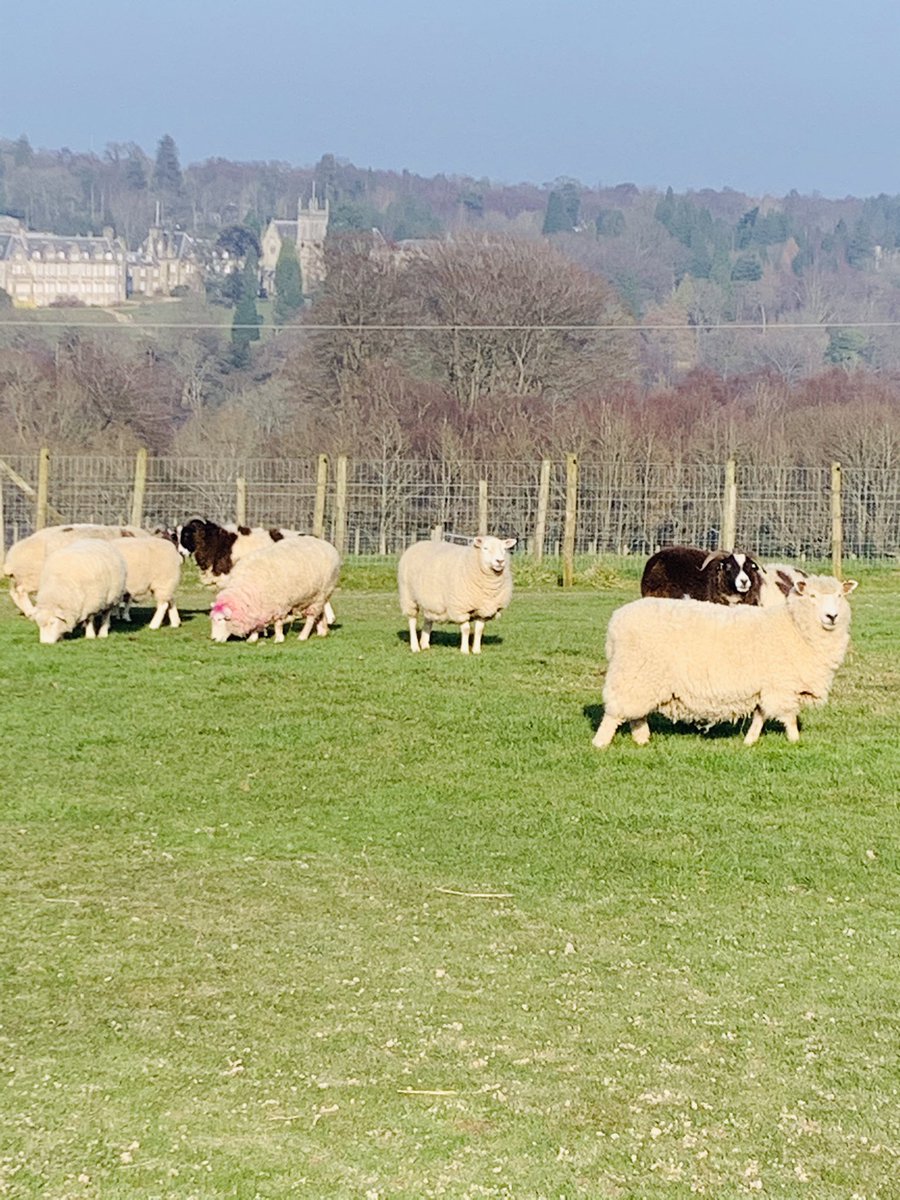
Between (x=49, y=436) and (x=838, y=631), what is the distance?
62834mm

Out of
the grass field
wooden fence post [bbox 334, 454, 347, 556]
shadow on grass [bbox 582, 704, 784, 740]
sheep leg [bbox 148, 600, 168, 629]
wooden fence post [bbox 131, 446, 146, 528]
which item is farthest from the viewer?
wooden fence post [bbox 131, 446, 146, 528]

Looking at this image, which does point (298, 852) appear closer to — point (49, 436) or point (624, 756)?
point (624, 756)

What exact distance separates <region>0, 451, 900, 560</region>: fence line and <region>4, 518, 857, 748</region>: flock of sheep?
9.79 meters

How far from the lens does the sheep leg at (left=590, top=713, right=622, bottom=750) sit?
41.0 ft

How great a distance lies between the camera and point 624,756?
12273 mm

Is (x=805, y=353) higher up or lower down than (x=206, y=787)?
higher up

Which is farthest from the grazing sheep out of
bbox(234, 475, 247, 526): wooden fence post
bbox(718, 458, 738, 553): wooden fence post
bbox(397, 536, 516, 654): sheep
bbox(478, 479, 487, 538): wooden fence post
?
bbox(234, 475, 247, 526): wooden fence post

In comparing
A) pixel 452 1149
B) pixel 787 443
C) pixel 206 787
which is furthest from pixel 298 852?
pixel 787 443

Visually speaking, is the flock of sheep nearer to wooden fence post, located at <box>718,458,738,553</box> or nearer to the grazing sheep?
the grazing sheep

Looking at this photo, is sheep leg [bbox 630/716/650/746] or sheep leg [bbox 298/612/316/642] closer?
sheep leg [bbox 630/716/650/746]

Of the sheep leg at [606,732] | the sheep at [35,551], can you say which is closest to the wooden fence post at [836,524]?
the sheep at [35,551]

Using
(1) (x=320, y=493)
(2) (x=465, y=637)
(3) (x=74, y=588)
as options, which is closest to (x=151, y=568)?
(3) (x=74, y=588)

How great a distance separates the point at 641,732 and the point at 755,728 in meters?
0.82

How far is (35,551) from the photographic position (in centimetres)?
2112
